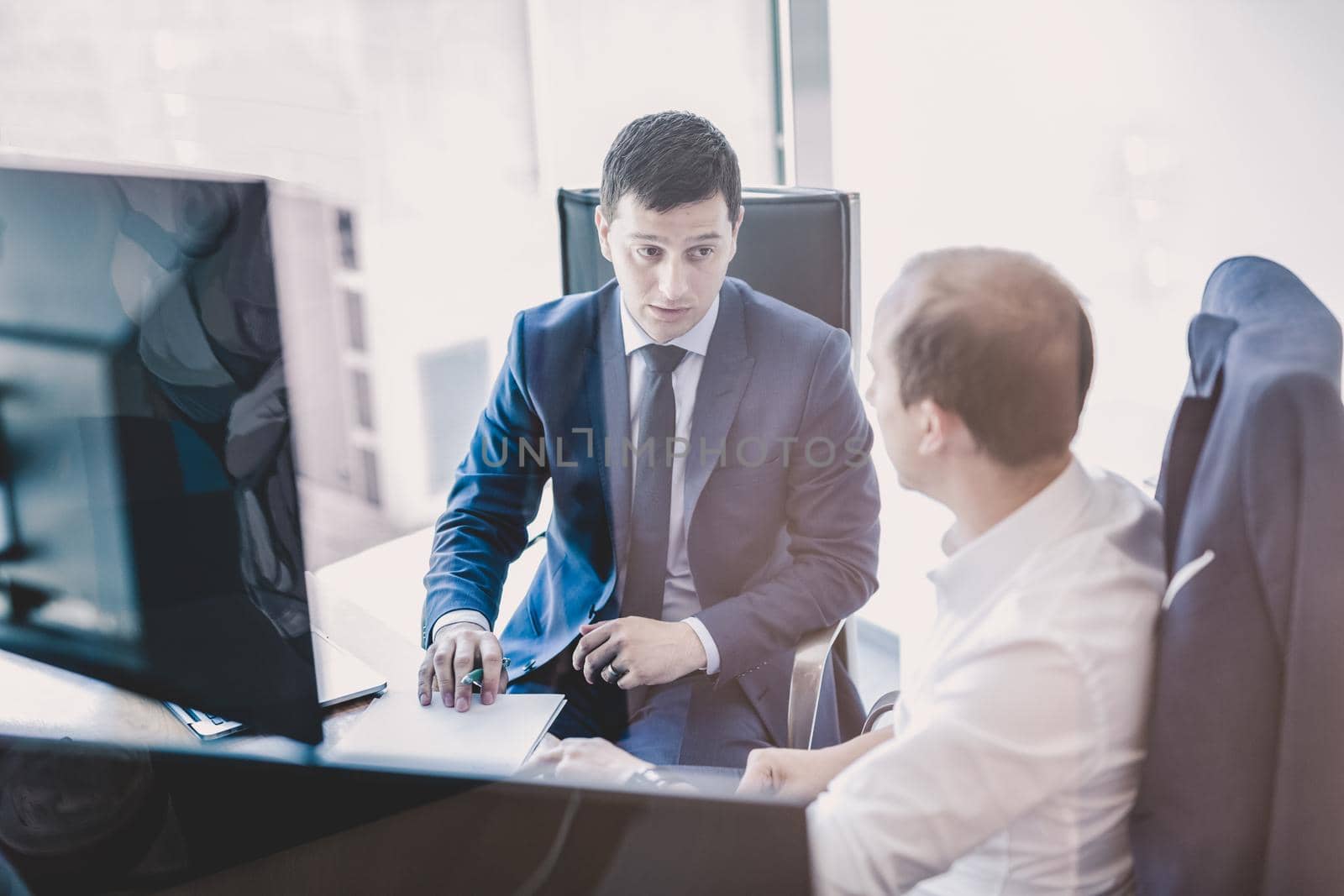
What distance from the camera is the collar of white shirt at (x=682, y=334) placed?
109 cm

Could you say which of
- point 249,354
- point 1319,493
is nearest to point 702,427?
point 249,354


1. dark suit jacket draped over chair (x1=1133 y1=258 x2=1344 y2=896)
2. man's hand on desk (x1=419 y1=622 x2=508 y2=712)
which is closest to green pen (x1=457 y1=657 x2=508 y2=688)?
man's hand on desk (x1=419 y1=622 x2=508 y2=712)

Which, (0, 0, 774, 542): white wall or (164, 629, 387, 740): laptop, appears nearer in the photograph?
(164, 629, 387, 740): laptop

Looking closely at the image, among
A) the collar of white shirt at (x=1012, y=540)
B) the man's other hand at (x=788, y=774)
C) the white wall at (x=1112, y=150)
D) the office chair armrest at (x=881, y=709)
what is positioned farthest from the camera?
the office chair armrest at (x=881, y=709)

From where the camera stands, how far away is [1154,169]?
1.03 metres

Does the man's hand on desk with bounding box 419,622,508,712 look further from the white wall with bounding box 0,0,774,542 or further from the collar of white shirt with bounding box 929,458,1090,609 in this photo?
the collar of white shirt with bounding box 929,458,1090,609

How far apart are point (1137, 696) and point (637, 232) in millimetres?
634

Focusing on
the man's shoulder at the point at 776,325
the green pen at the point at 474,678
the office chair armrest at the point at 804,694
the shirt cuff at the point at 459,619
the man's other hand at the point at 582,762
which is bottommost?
the office chair armrest at the point at 804,694

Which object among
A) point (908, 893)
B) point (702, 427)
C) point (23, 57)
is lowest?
point (908, 893)

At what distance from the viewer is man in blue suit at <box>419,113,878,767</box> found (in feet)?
3.52

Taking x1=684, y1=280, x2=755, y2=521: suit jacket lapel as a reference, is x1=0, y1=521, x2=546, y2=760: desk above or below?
below

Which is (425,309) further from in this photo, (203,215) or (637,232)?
(203,215)

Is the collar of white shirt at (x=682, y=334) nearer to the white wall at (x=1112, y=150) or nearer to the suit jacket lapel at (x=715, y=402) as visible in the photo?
the suit jacket lapel at (x=715, y=402)

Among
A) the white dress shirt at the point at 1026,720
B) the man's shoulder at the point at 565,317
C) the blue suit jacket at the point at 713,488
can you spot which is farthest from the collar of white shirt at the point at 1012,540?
the man's shoulder at the point at 565,317
